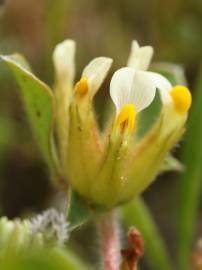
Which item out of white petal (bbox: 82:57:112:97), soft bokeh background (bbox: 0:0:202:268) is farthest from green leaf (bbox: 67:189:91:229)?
soft bokeh background (bbox: 0:0:202:268)

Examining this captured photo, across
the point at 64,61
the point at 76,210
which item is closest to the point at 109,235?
the point at 76,210

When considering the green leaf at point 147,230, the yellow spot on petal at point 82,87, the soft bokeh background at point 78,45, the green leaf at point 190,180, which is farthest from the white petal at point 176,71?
the soft bokeh background at point 78,45

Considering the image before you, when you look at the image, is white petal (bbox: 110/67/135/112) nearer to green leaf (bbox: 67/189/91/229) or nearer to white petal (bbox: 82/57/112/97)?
white petal (bbox: 82/57/112/97)

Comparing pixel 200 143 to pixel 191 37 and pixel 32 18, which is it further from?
pixel 32 18

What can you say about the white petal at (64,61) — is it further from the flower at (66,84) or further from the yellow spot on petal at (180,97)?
the yellow spot on petal at (180,97)

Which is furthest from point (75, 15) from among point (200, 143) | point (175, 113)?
point (175, 113)
